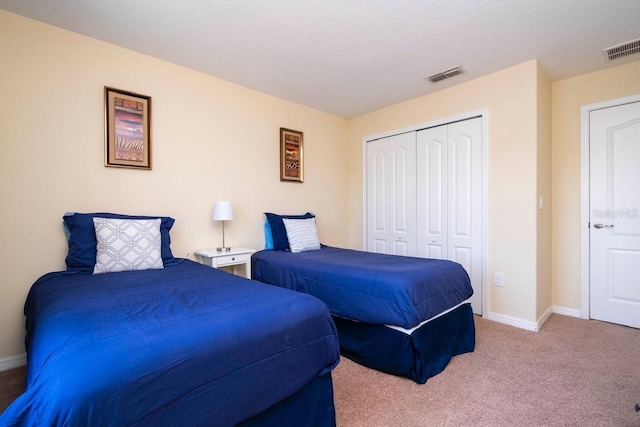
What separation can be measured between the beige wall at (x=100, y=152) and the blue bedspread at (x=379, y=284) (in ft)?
3.50

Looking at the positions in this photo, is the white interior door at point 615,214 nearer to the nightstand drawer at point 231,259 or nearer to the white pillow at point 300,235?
the white pillow at point 300,235

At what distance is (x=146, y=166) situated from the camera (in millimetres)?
2684

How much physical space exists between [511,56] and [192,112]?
3.01 m

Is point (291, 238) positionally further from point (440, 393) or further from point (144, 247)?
point (440, 393)

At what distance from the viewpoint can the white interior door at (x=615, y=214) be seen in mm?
2838

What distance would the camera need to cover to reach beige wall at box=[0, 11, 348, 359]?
2.15 metres

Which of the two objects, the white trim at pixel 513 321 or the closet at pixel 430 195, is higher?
the closet at pixel 430 195

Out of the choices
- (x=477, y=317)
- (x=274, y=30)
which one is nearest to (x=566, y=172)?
(x=477, y=317)

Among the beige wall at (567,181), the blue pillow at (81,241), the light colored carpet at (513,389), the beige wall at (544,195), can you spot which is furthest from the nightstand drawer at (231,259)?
the beige wall at (567,181)

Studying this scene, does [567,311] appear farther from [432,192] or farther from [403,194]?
[403,194]

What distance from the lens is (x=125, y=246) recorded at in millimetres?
2188

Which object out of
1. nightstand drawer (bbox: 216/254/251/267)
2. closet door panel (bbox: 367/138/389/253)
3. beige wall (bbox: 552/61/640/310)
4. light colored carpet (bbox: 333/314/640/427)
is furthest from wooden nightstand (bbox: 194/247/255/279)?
beige wall (bbox: 552/61/640/310)

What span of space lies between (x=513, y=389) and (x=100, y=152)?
135 inches

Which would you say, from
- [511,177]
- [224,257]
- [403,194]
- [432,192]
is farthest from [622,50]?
[224,257]
